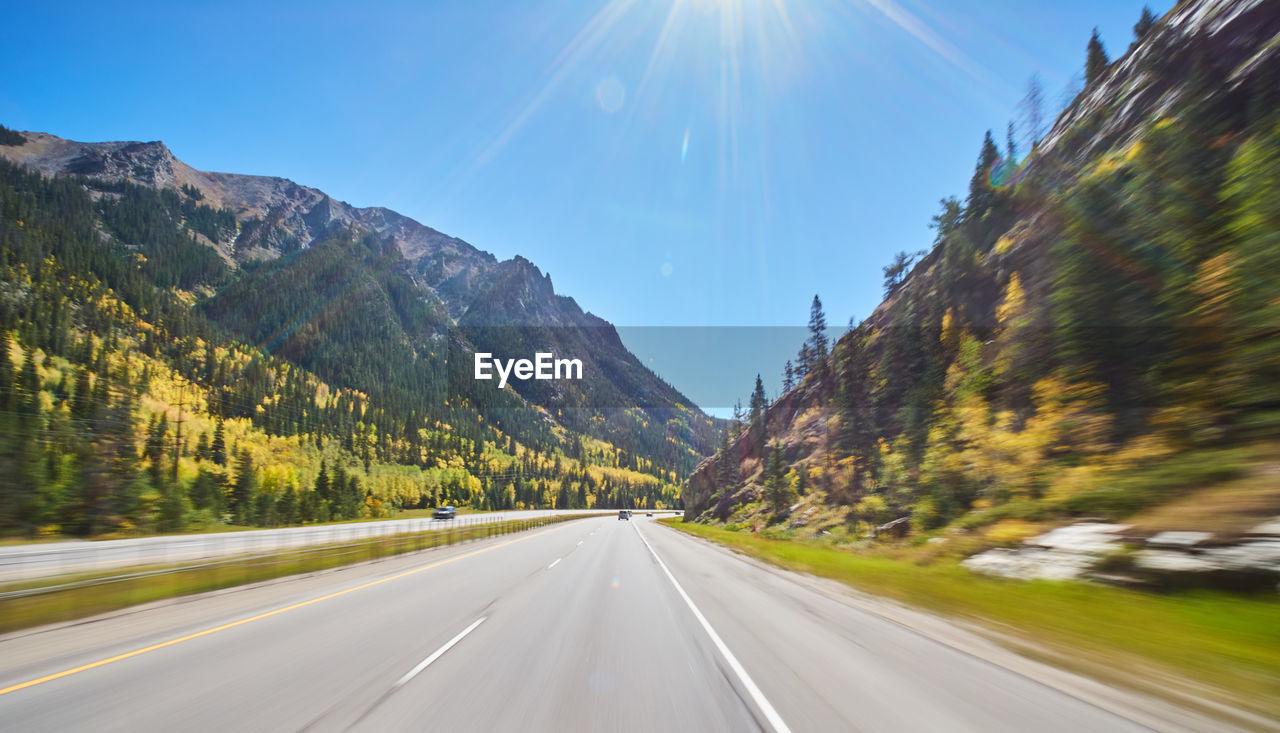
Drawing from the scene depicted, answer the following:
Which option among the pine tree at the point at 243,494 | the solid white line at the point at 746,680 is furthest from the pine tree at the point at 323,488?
the solid white line at the point at 746,680

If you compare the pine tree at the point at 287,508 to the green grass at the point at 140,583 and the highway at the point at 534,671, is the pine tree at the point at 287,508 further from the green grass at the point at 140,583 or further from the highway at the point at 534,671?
the highway at the point at 534,671

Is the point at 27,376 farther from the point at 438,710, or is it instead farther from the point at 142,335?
the point at 142,335

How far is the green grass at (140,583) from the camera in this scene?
872 centimetres

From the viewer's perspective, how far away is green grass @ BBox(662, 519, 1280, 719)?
201 inches

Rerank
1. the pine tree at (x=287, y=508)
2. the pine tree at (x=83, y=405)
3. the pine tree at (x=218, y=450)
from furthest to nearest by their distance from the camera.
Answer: the pine tree at (x=218, y=450), the pine tree at (x=287, y=508), the pine tree at (x=83, y=405)

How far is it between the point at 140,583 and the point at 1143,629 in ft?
62.5

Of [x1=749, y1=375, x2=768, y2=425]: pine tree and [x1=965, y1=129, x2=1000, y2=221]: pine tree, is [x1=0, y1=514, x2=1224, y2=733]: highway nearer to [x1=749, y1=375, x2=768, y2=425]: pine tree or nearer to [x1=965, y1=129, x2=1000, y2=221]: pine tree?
[x1=965, y1=129, x2=1000, y2=221]: pine tree

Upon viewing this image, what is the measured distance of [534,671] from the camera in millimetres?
6031

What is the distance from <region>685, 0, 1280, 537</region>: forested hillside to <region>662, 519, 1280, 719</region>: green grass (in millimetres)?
2868

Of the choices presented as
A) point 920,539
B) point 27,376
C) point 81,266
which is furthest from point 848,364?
point 81,266

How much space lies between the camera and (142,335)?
482 feet

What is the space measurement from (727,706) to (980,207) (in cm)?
5687

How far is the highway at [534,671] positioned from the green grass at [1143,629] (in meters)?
0.73

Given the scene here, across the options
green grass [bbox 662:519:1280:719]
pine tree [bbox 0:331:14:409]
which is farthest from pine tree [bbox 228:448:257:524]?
green grass [bbox 662:519:1280:719]
